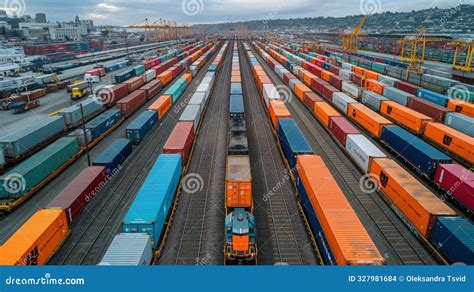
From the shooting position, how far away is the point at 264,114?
56.9 m

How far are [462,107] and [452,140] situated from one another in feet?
58.1

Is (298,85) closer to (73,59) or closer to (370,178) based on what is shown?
(370,178)

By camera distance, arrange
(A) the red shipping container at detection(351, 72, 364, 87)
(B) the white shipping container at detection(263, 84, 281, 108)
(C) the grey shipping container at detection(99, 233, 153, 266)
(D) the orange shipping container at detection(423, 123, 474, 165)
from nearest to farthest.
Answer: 1. (C) the grey shipping container at detection(99, 233, 153, 266)
2. (D) the orange shipping container at detection(423, 123, 474, 165)
3. (B) the white shipping container at detection(263, 84, 281, 108)
4. (A) the red shipping container at detection(351, 72, 364, 87)

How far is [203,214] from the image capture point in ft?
89.4

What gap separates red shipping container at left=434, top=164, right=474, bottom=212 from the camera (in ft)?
84.4

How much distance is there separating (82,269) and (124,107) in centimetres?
5086

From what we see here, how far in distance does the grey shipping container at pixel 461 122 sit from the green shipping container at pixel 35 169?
→ 161ft

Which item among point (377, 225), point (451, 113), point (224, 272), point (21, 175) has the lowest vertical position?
point (377, 225)

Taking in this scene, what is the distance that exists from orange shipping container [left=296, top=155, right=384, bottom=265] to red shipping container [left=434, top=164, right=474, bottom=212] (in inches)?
459

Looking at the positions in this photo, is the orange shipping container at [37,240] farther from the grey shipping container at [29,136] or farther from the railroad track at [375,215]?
the railroad track at [375,215]

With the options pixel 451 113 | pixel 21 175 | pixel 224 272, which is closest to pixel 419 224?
pixel 224 272

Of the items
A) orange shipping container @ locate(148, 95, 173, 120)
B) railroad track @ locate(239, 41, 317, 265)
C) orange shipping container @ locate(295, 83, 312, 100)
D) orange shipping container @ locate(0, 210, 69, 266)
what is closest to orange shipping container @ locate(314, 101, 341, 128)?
railroad track @ locate(239, 41, 317, 265)

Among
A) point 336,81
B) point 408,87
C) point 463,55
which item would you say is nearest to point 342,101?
point 408,87

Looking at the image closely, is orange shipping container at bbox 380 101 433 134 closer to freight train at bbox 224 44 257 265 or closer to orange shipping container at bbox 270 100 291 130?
orange shipping container at bbox 270 100 291 130
